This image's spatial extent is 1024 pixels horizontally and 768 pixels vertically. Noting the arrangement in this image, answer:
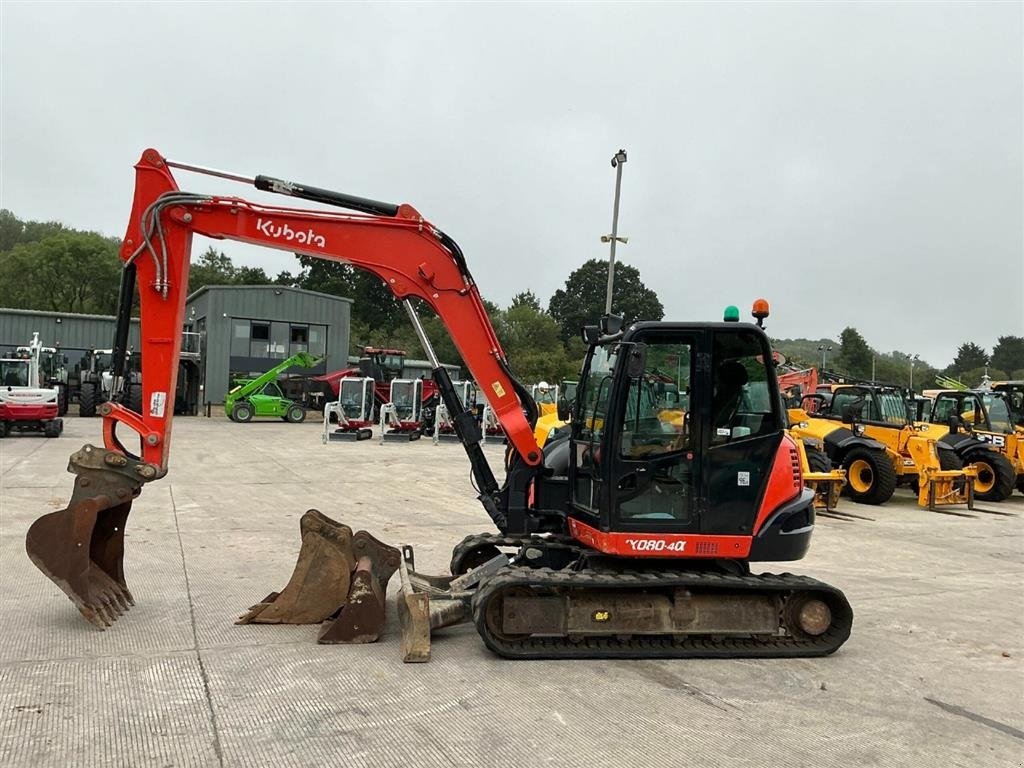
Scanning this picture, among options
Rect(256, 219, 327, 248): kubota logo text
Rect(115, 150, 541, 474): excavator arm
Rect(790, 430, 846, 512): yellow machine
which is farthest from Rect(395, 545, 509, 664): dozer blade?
Rect(790, 430, 846, 512): yellow machine

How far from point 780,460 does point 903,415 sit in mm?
11922

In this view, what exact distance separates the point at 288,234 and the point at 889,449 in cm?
1354

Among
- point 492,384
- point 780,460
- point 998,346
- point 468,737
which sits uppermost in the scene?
point 998,346

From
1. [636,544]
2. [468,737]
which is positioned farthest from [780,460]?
[468,737]

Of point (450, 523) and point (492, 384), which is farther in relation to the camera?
point (450, 523)

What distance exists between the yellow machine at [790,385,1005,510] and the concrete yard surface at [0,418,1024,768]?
648 cm

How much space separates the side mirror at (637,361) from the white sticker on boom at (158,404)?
11.6ft

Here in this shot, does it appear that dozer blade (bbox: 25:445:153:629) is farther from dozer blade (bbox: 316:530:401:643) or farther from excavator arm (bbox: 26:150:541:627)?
dozer blade (bbox: 316:530:401:643)

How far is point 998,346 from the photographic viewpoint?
4424 inches

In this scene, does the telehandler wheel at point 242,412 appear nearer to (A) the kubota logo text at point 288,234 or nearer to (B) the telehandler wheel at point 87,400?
(B) the telehandler wheel at point 87,400

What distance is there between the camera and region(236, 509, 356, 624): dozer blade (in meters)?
5.98

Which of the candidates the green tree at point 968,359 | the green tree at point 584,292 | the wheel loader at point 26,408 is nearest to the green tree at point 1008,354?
the green tree at point 968,359

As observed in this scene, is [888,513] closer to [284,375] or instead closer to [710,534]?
[710,534]

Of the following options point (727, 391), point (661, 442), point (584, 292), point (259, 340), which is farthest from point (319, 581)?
point (584, 292)
